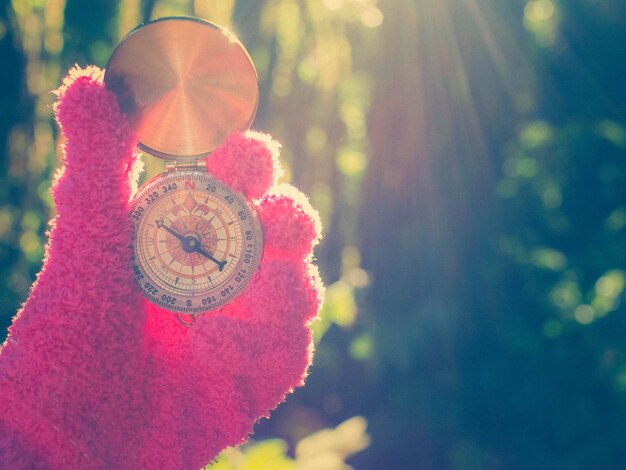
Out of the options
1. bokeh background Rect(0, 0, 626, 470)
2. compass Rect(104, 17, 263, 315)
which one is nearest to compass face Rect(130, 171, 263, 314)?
compass Rect(104, 17, 263, 315)

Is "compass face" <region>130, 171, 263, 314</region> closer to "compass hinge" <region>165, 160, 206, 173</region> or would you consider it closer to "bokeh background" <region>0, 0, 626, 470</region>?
"compass hinge" <region>165, 160, 206, 173</region>

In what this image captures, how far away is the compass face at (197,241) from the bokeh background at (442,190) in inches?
28.1

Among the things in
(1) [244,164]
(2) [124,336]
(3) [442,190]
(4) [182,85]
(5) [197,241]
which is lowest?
(2) [124,336]

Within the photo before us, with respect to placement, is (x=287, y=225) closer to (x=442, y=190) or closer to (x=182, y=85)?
(x=182, y=85)

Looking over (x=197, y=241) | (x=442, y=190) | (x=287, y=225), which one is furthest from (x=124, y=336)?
(x=442, y=190)

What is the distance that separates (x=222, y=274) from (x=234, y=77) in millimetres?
314

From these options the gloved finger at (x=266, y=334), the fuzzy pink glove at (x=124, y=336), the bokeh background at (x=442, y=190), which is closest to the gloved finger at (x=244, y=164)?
the fuzzy pink glove at (x=124, y=336)

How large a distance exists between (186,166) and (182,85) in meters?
0.13

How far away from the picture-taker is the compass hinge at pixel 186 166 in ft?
3.12

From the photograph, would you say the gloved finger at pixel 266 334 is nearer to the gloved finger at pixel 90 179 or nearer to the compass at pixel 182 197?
the compass at pixel 182 197

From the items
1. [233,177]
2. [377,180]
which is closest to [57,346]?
Result: [233,177]

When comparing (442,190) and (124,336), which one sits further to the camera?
(442,190)

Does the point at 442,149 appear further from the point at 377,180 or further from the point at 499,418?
the point at 499,418

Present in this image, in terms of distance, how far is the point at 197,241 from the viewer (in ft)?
2.99
